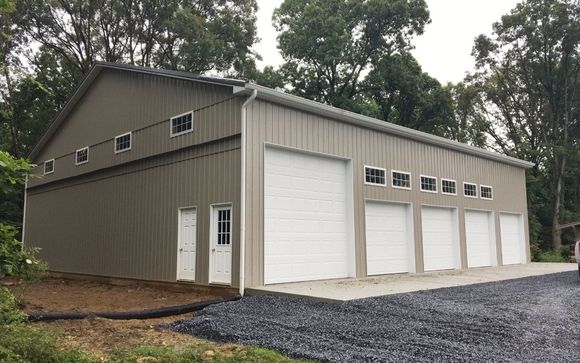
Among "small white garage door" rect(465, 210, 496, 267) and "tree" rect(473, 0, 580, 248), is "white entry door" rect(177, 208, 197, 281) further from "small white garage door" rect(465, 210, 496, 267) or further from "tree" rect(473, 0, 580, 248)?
"tree" rect(473, 0, 580, 248)

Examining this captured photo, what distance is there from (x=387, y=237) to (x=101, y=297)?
7.19 m

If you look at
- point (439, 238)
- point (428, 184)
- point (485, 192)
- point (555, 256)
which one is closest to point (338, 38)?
point (485, 192)

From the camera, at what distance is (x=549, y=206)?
27.9m

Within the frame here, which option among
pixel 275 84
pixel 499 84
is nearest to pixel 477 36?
pixel 499 84

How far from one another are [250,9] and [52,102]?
36.6 ft

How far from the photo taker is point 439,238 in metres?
14.3

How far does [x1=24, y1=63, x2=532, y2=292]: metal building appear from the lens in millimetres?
9766

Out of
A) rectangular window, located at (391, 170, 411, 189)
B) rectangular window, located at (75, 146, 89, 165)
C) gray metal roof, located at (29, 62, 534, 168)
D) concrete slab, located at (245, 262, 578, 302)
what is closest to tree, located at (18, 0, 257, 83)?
gray metal roof, located at (29, 62, 534, 168)

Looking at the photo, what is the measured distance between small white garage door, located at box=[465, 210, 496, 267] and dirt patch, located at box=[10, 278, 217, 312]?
952 cm

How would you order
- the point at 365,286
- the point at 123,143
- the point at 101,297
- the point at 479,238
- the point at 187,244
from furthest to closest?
the point at 479,238, the point at 123,143, the point at 187,244, the point at 101,297, the point at 365,286

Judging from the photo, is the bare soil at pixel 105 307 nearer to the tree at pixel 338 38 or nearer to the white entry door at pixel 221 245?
the white entry door at pixel 221 245

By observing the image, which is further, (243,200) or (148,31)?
(148,31)

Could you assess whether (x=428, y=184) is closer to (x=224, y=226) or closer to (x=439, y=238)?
(x=439, y=238)

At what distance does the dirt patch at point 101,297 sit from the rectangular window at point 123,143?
382 centimetres
